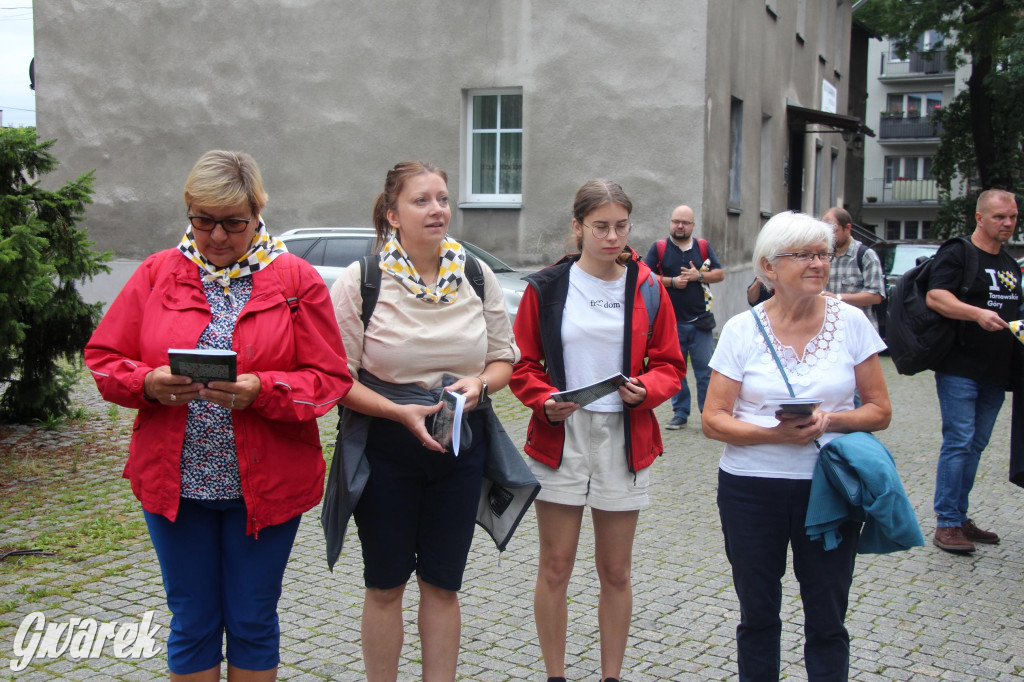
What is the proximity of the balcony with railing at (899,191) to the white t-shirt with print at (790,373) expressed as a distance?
62.2m

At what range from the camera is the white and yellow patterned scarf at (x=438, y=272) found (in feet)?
11.3

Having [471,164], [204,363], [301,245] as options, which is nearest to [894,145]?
[471,164]

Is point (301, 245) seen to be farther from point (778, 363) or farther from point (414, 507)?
point (778, 363)

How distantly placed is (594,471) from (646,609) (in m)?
1.41

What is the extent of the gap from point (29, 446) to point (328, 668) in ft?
16.7

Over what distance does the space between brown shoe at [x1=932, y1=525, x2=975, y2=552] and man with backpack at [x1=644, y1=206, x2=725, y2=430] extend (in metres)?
3.45

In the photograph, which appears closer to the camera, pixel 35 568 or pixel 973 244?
pixel 35 568

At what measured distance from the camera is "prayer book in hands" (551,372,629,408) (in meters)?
3.54

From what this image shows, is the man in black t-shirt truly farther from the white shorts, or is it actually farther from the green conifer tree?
the green conifer tree

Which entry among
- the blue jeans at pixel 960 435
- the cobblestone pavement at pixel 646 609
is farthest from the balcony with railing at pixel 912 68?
the cobblestone pavement at pixel 646 609

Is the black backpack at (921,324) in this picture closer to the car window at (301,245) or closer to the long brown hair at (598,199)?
the long brown hair at (598,199)

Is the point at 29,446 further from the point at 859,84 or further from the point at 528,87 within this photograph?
the point at 859,84

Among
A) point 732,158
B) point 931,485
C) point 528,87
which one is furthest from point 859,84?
point 931,485

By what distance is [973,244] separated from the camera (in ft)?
19.5
